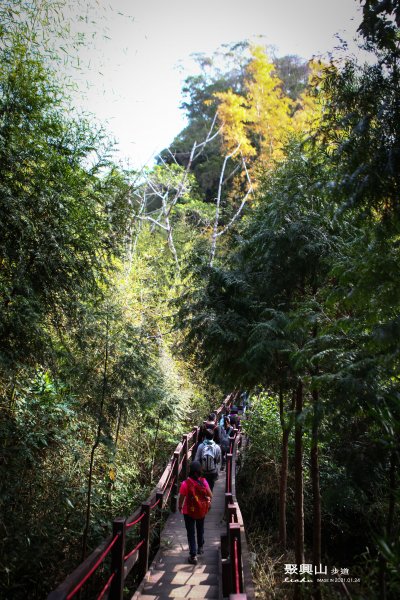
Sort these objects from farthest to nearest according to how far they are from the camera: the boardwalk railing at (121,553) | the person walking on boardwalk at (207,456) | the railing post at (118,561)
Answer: the person walking on boardwalk at (207,456)
the railing post at (118,561)
the boardwalk railing at (121,553)

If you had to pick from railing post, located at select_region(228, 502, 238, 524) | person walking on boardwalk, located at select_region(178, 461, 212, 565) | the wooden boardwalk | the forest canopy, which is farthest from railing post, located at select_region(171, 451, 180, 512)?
railing post, located at select_region(228, 502, 238, 524)

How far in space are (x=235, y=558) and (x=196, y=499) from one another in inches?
65.6

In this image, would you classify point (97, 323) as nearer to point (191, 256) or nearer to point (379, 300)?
point (191, 256)

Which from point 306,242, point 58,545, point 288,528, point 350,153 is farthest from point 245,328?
point 288,528

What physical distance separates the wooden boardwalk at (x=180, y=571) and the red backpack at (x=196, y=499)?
75 centimetres

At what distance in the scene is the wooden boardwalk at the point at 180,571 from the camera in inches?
199

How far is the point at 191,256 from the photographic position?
25.8ft

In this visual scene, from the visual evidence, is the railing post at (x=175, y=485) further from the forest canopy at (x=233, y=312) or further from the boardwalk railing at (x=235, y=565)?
the boardwalk railing at (x=235, y=565)

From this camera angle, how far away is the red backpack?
5680 mm

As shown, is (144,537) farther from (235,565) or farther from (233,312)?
(233,312)

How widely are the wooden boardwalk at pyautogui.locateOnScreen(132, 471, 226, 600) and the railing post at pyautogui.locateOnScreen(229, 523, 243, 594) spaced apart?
39.4 inches

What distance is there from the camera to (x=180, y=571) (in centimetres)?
574

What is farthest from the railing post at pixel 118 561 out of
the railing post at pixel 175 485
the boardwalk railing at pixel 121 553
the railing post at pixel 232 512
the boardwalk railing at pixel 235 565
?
the railing post at pixel 175 485

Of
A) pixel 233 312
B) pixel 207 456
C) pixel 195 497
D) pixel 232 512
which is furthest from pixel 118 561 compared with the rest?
pixel 233 312
